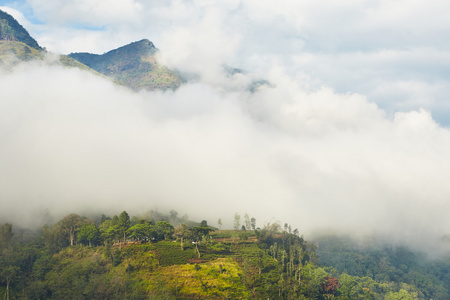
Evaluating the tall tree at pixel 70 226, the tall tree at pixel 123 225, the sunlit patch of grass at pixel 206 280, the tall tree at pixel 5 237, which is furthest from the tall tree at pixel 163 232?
the tall tree at pixel 5 237

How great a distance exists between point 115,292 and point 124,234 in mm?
34499

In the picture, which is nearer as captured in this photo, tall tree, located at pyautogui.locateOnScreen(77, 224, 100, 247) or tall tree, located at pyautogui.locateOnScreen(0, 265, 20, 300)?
tall tree, located at pyautogui.locateOnScreen(0, 265, 20, 300)

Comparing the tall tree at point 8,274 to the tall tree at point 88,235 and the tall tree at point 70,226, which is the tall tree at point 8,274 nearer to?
the tall tree at point 88,235

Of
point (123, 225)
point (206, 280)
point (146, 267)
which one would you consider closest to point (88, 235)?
point (123, 225)

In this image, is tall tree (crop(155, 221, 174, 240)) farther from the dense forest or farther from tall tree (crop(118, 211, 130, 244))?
tall tree (crop(118, 211, 130, 244))

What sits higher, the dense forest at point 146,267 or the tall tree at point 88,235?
the tall tree at point 88,235

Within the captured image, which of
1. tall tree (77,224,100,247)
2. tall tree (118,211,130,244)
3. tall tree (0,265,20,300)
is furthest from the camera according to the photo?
tall tree (77,224,100,247)

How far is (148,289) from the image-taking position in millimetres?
127688

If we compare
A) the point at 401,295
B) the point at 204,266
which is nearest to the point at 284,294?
the point at 204,266

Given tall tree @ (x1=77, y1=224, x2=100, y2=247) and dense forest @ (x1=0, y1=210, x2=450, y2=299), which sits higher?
tall tree @ (x1=77, y1=224, x2=100, y2=247)

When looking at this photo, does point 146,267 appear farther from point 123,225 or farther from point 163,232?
point 123,225

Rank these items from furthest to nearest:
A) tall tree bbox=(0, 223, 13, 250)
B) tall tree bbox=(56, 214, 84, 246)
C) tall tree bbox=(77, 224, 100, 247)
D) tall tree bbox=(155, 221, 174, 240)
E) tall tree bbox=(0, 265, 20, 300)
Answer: tall tree bbox=(155, 221, 174, 240) → tall tree bbox=(56, 214, 84, 246) → tall tree bbox=(77, 224, 100, 247) → tall tree bbox=(0, 223, 13, 250) → tall tree bbox=(0, 265, 20, 300)

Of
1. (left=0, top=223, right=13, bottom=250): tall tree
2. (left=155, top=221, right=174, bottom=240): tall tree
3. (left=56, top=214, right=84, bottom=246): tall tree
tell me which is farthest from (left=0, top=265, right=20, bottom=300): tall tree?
(left=155, top=221, right=174, bottom=240): tall tree

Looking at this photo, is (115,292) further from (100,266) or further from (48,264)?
(48,264)
